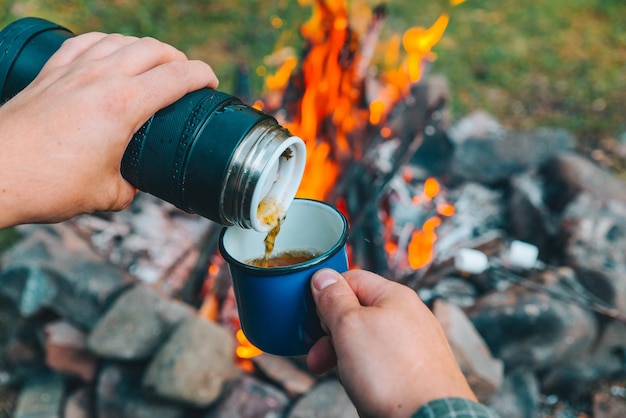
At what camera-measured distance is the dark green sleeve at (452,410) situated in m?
1.24

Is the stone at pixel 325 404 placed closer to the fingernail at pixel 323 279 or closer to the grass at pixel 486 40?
the fingernail at pixel 323 279

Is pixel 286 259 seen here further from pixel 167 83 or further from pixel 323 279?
pixel 167 83

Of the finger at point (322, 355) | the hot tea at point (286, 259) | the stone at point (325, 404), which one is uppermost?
the hot tea at point (286, 259)

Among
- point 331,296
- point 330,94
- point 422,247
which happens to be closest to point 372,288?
point 331,296

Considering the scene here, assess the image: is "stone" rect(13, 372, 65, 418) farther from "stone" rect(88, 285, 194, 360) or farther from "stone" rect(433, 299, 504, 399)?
"stone" rect(433, 299, 504, 399)

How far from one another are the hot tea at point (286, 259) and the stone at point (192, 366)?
91 cm

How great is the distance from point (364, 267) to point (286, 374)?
0.71 metres

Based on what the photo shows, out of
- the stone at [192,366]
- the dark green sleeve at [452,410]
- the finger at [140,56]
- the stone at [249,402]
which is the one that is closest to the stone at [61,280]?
the stone at [192,366]

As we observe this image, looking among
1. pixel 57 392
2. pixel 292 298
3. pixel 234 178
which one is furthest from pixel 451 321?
pixel 57 392

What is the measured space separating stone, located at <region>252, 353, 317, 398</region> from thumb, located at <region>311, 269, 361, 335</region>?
4.03 feet

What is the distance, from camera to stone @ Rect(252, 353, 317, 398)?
2641mm

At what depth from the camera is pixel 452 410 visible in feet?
4.10

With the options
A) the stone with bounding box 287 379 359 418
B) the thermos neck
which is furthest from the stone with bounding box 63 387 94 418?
the thermos neck

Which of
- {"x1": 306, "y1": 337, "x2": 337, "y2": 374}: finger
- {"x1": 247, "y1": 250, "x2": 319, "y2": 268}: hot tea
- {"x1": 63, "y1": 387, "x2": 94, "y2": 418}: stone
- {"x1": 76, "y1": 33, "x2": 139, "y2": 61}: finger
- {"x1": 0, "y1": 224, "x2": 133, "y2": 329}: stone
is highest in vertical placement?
{"x1": 76, "y1": 33, "x2": 139, "y2": 61}: finger
